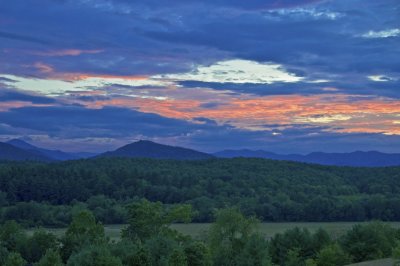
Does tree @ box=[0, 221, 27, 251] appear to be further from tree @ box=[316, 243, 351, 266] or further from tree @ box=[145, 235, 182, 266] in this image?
tree @ box=[316, 243, 351, 266]

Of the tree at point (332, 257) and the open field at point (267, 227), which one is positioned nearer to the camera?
the tree at point (332, 257)

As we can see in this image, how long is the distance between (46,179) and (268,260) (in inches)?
5281

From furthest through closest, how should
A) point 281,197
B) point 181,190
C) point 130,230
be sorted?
1. point 181,190
2. point 281,197
3. point 130,230

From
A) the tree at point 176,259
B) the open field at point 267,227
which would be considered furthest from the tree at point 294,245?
the open field at point 267,227

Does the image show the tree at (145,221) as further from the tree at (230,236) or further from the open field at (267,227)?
the open field at (267,227)

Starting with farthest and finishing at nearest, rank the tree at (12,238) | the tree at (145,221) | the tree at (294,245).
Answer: the tree at (294,245) < the tree at (145,221) < the tree at (12,238)

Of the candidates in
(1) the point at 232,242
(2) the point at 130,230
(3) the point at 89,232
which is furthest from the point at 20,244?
(1) the point at 232,242

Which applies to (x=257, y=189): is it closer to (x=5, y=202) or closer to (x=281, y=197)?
(x=281, y=197)

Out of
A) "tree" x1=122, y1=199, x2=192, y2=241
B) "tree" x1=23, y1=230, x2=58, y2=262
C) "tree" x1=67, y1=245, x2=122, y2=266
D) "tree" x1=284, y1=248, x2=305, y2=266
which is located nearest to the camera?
"tree" x1=67, y1=245, x2=122, y2=266

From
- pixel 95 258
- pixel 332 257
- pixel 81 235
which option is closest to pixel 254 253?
pixel 332 257

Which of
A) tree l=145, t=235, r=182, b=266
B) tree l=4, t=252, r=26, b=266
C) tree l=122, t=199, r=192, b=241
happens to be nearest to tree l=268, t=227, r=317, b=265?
tree l=122, t=199, r=192, b=241

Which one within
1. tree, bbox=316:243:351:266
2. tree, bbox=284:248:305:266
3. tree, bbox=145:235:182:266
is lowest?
tree, bbox=284:248:305:266

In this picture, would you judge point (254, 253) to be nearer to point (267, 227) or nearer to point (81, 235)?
point (81, 235)

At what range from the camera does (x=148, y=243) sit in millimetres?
77062
